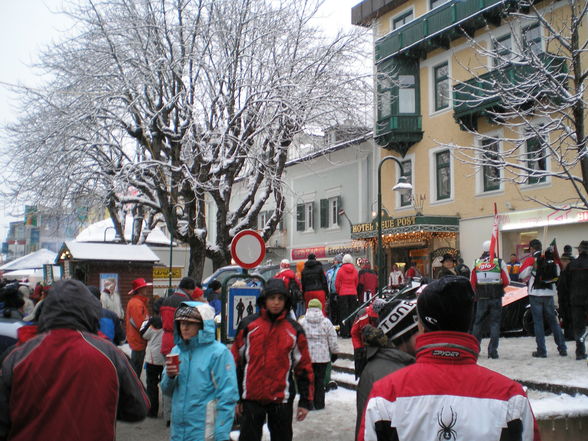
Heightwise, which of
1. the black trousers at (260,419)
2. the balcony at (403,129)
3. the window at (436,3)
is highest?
the window at (436,3)

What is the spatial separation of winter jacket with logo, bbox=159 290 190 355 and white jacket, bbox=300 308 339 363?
1.83 m

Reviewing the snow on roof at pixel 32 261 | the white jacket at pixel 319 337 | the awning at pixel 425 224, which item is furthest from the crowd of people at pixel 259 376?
the snow on roof at pixel 32 261

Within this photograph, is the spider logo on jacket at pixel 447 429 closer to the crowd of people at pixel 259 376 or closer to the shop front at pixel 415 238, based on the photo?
the crowd of people at pixel 259 376

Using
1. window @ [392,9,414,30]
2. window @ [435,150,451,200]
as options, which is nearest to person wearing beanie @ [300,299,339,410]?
window @ [435,150,451,200]

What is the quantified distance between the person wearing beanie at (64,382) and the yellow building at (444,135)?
18.1 meters

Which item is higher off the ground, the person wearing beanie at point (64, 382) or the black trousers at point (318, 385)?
the person wearing beanie at point (64, 382)

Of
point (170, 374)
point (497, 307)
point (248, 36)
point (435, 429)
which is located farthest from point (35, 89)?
point (435, 429)

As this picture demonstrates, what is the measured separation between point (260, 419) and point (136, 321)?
471 cm

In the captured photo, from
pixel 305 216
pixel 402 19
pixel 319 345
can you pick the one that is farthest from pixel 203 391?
pixel 305 216

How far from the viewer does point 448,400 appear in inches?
81.5

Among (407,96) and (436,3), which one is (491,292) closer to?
(407,96)

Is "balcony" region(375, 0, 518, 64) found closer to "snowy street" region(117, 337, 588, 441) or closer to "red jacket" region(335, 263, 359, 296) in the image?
"red jacket" region(335, 263, 359, 296)

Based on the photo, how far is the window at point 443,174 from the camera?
78.5ft

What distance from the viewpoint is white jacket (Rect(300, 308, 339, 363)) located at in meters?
8.30
